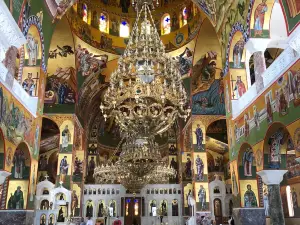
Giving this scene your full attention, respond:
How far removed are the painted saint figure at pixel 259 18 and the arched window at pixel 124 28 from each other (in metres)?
10.2

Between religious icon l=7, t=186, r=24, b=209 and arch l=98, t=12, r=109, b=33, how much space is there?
10.9 metres

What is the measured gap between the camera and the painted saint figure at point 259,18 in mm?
9242

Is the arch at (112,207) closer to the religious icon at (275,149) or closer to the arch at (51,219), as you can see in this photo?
the arch at (51,219)

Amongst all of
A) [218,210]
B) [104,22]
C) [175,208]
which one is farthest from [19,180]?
[218,210]

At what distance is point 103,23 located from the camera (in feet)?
58.5

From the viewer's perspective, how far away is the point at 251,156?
10.6 metres

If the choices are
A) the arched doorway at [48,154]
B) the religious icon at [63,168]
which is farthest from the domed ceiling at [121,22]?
the arched doorway at [48,154]

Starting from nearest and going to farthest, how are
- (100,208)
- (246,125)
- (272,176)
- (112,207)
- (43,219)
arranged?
(272,176)
(246,125)
(43,219)
(100,208)
(112,207)

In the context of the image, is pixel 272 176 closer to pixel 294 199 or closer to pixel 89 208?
pixel 294 199

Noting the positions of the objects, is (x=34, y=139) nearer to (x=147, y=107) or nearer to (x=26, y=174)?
(x=26, y=174)

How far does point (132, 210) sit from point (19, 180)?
453 inches

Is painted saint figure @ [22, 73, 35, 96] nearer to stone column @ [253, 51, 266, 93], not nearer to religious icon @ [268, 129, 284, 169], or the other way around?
stone column @ [253, 51, 266, 93]

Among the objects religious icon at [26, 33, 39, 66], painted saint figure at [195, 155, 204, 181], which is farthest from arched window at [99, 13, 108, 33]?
painted saint figure at [195, 155, 204, 181]

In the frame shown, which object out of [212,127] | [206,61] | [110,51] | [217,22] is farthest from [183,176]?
[217,22]
